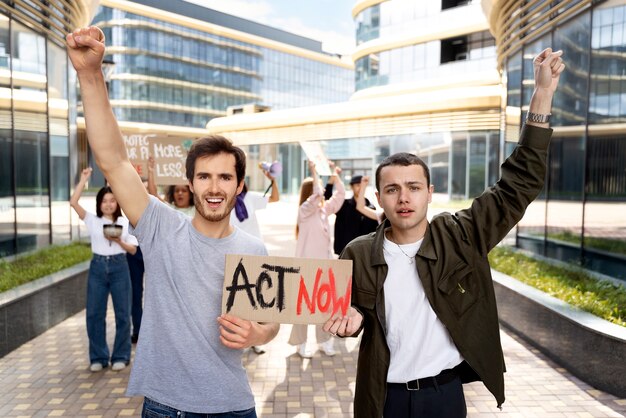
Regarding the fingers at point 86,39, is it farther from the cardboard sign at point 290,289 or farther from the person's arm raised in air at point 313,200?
the person's arm raised in air at point 313,200

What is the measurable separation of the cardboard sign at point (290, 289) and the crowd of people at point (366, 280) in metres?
0.06

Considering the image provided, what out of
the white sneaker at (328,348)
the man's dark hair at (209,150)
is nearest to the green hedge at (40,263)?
the white sneaker at (328,348)

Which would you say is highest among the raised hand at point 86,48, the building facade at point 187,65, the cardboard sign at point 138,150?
the building facade at point 187,65

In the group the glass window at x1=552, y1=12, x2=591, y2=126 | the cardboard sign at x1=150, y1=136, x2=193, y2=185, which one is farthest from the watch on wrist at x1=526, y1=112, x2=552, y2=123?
the glass window at x1=552, y1=12, x2=591, y2=126

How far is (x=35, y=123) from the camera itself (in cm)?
996

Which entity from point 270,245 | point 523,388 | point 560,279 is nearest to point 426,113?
point 270,245

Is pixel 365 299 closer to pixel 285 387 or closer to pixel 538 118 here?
pixel 538 118

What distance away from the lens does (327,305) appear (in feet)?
6.73

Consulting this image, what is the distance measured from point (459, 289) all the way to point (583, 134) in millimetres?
7780

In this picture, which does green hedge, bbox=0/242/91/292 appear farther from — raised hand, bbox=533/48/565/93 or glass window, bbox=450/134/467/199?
glass window, bbox=450/134/467/199

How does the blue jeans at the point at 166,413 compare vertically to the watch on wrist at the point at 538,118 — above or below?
below

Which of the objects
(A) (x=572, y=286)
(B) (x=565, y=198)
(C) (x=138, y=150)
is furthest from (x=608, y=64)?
(C) (x=138, y=150)

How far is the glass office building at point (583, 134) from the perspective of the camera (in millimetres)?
7895

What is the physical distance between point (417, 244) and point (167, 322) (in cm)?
109
